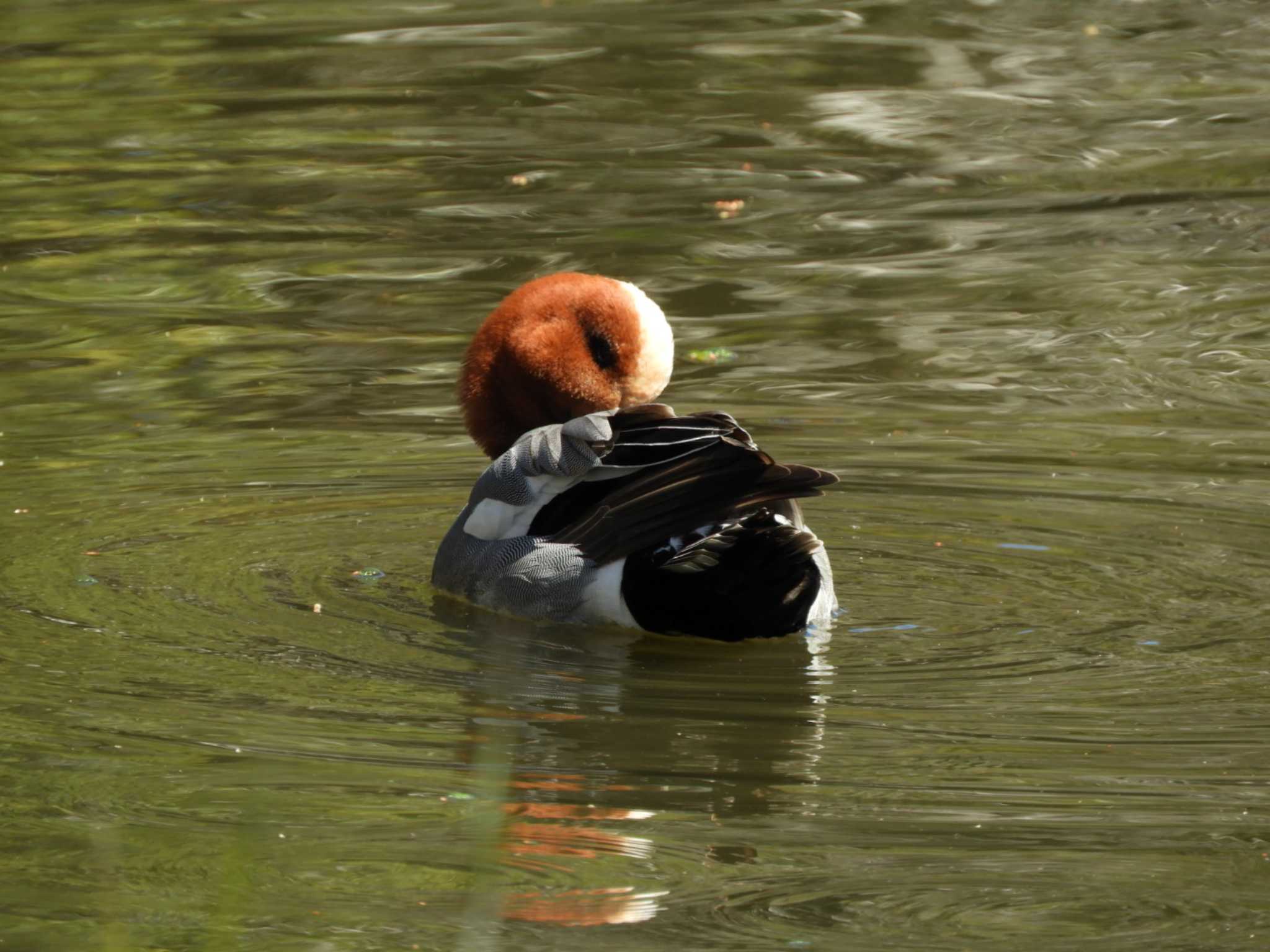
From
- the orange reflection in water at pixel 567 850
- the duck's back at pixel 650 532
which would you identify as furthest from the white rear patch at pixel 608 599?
the orange reflection in water at pixel 567 850

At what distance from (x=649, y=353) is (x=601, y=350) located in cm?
15

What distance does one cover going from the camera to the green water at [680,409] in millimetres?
4309

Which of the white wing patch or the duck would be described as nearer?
the duck

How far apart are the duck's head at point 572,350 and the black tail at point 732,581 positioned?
837mm

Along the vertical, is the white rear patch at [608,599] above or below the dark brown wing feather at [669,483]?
below

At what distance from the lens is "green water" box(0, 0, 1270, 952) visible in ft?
14.1

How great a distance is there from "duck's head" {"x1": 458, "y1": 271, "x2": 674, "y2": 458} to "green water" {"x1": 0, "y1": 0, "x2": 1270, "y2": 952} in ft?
2.28

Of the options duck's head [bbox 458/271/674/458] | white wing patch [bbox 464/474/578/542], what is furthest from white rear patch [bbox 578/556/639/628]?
duck's head [bbox 458/271/674/458]

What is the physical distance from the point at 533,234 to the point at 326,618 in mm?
5471

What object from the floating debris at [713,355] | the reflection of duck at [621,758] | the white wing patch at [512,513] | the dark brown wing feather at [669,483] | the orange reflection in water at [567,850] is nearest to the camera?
the orange reflection in water at [567,850]

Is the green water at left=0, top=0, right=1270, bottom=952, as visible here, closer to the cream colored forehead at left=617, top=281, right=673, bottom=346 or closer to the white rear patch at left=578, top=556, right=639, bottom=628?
the white rear patch at left=578, top=556, right=639, bottom=628

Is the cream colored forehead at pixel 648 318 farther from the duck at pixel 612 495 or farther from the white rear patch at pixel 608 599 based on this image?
the white rear patch at pixel 608 599

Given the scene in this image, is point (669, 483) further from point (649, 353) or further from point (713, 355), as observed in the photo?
point (713, 355)

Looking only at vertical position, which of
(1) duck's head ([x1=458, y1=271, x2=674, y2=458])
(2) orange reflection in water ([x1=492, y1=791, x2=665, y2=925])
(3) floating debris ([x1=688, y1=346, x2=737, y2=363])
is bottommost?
(3) floating debris ([x1=688, y1=346, x2=737, y2=363])
